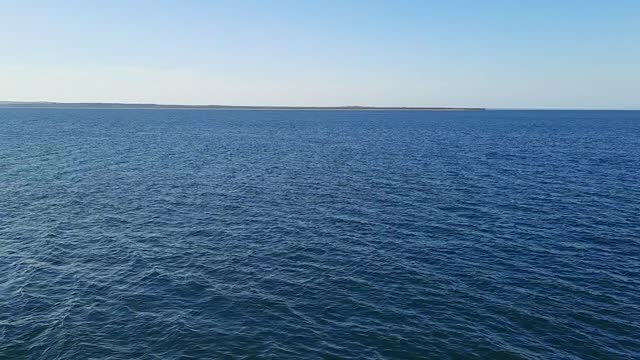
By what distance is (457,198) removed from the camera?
7975 cm

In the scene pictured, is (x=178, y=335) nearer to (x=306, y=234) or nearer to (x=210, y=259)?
(x=210, y=259)

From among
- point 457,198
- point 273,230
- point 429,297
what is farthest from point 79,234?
point 457,198

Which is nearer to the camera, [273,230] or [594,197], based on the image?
[273,230]

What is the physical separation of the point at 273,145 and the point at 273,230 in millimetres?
108479

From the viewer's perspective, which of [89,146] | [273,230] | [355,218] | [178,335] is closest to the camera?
[178,335]

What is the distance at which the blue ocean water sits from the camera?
36.2 meters

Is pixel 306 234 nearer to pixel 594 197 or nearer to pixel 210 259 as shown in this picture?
pixel 210 259

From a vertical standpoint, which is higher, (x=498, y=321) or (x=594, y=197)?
(x=594, y=197)

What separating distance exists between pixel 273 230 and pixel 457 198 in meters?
36.2

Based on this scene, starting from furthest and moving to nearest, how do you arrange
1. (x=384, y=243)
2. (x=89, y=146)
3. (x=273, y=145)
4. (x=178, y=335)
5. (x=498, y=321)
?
(x=273, y=145), (x=89, y=146), (x=384, y=243), (x=498, y=321), (x=178, y=335)

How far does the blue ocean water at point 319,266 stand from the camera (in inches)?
1423

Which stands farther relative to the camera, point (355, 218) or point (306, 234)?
point (355, 218)

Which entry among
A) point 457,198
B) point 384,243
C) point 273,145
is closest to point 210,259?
point 384,243

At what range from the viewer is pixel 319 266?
50781 mm
